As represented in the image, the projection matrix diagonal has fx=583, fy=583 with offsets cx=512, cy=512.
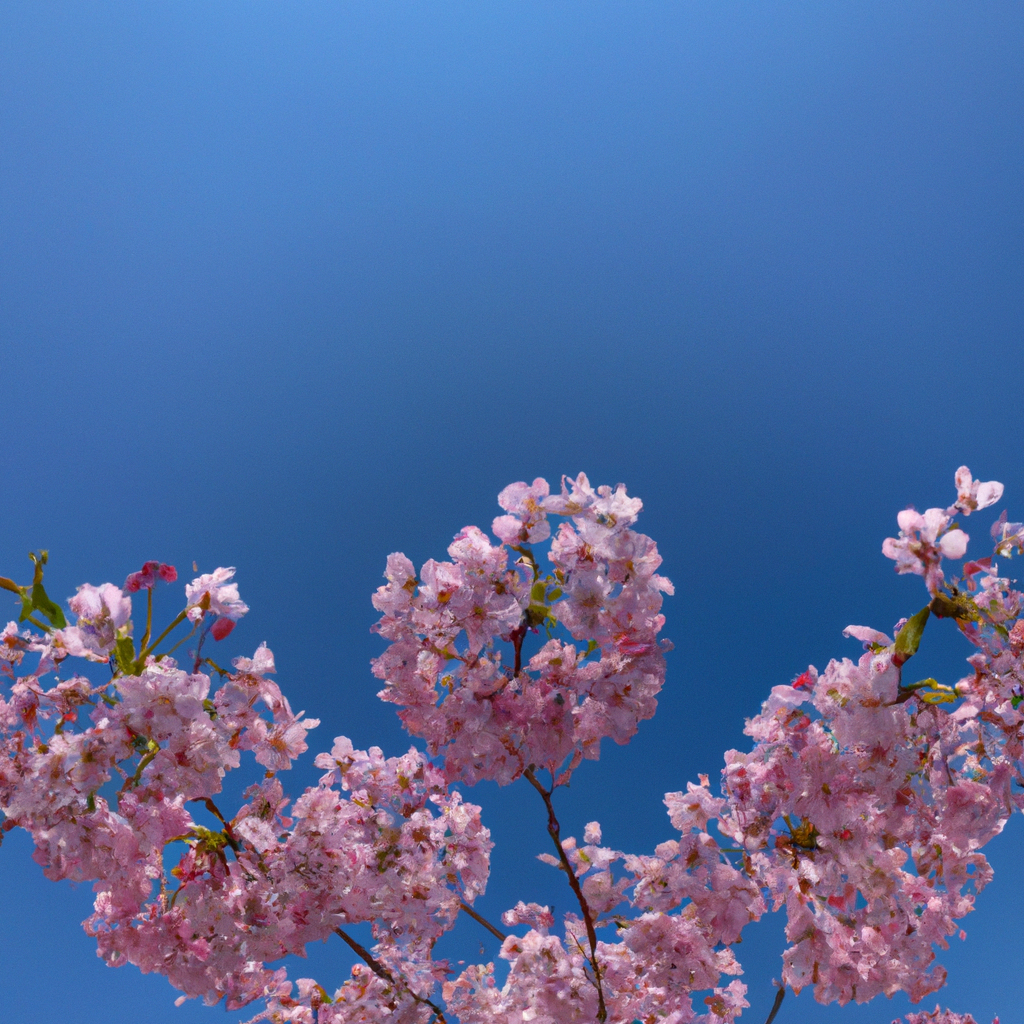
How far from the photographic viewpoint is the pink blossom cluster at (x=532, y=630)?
303cm

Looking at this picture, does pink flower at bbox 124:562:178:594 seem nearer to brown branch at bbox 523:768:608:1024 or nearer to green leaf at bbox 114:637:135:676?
green leaf at bbox 114:637:135:676

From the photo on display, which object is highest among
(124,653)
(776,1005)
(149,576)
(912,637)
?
(149,576)

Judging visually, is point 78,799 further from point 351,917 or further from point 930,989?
point 930,989

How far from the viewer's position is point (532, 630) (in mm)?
3201

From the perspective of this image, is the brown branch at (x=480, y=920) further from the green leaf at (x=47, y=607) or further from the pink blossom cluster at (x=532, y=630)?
the green leaf at (x=47, y=607)

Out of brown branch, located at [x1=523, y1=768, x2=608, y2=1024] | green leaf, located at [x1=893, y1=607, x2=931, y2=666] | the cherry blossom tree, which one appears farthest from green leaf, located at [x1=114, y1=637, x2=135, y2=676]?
green leaf, located at [x1=893, y1=607, x2=931, y2=666]

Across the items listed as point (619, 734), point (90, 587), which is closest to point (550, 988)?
point (619, 734)

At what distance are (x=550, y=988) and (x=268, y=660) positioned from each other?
Result: 2.91 m

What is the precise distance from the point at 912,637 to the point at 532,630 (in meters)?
1.84

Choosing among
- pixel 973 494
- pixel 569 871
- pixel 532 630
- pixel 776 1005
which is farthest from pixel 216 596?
pixel 776 1005

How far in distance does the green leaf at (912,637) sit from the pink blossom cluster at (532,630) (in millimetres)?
1097

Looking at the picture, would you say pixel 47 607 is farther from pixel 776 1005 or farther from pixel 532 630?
pixel 776 1005

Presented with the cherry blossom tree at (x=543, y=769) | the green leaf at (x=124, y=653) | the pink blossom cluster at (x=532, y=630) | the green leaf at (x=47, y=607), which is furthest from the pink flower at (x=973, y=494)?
the green leaf at (x=47, y=607)

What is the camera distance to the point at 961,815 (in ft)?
10.8
